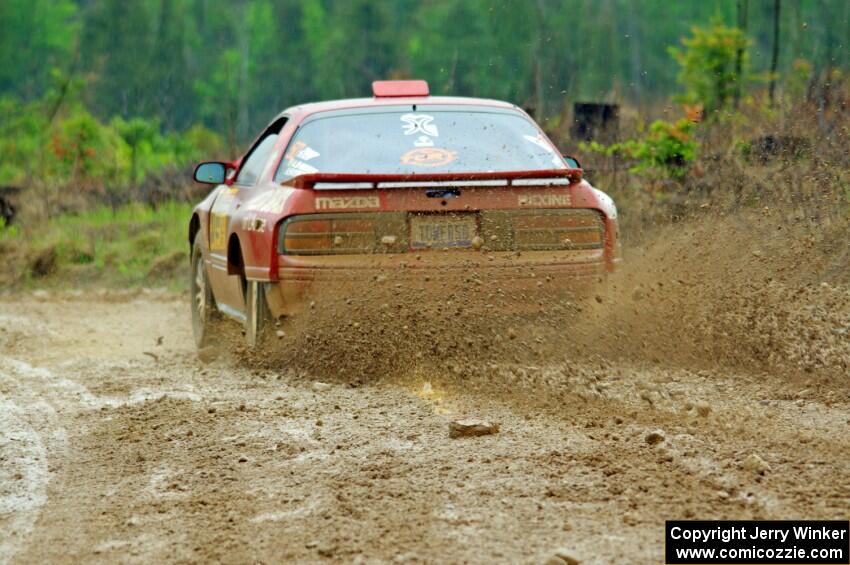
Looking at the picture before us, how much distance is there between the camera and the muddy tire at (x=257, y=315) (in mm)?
7570

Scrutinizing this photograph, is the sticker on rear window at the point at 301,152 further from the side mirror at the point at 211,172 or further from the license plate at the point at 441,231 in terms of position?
the side mirror at the point at 211,172

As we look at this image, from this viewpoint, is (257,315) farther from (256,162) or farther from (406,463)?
(406,463)

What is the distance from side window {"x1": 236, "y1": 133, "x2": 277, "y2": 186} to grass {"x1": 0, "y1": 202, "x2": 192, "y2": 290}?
6.79 m

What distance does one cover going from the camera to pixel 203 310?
31.0ft

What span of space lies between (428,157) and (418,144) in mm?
183

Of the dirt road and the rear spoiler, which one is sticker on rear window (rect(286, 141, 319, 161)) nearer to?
the rear spoiler

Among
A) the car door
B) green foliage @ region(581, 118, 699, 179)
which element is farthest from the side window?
green foliage @ region(581, 118, 699, 179)

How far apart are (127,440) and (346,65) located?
81.6m

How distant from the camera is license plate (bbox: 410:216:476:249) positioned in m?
7.21

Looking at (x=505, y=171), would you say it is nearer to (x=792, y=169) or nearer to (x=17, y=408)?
(x=17, y=408)

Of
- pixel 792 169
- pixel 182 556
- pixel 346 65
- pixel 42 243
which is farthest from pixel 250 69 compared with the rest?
pixel 182 556
